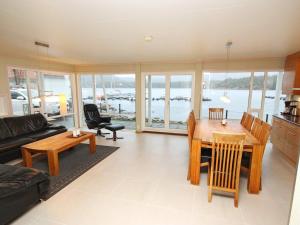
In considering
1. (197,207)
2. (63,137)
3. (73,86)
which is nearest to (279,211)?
(197,207)

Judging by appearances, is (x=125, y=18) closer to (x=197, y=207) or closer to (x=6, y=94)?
(x=197, y=207)

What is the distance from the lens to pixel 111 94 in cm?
668

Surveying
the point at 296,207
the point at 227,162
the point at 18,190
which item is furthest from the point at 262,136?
the point at 18,190

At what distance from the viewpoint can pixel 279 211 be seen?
2.20 meters

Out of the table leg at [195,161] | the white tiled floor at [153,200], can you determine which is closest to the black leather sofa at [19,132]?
the white tiled floor at [153,200]

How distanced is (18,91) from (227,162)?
18.5 ft

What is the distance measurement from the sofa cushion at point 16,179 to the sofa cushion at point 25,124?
2077 mm

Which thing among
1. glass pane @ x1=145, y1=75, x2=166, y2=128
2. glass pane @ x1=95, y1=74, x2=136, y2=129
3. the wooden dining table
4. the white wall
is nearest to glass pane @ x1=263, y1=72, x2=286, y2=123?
the wooden dining table

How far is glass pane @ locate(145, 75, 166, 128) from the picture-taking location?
19.7ft

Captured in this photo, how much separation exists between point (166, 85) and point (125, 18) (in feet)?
12.7

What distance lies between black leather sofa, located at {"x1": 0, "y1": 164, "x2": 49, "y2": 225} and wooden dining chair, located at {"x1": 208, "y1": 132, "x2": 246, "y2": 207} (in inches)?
92.8

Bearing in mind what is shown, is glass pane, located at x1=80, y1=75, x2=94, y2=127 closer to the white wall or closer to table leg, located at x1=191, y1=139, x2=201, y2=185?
table leg, located at x1=191, y1=139, x2=201, y2=185

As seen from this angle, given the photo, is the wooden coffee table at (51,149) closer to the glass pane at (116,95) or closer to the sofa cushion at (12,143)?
the sofa cushion at (12,143)

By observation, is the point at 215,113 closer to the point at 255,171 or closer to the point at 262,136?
the point at 262,136
